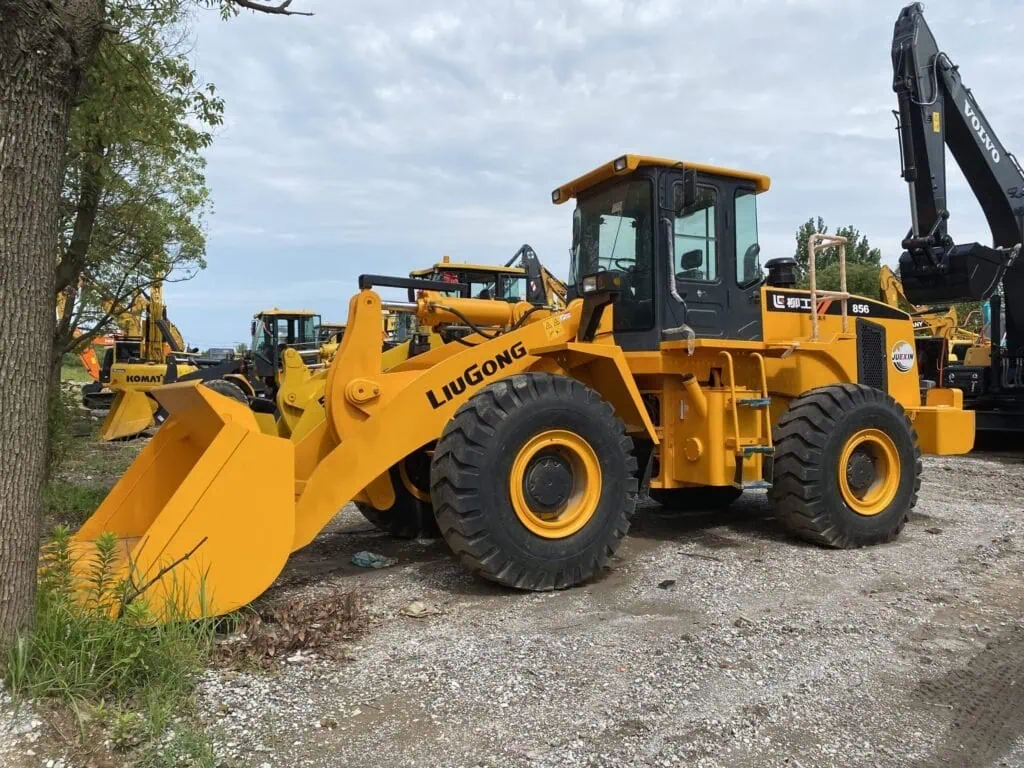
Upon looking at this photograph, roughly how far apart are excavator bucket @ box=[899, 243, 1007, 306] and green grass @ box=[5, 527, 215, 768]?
32.5 ft

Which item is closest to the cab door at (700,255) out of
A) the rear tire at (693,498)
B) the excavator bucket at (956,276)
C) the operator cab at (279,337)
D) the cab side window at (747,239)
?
the cab side window at (747,239)

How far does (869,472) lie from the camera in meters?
5.90

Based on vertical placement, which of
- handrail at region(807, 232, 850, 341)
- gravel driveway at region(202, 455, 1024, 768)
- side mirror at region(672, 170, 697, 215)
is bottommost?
gravel driveway at region(202, 455, 1024, 768)

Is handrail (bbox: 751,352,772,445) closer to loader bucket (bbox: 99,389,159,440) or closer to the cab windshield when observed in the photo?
the cab windshield

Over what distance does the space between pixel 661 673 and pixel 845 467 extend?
2981mm

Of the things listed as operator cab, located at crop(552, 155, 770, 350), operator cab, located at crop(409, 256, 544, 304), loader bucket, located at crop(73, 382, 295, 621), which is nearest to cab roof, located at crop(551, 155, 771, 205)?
operator cab, located at crop(552, 155, 770, 350)

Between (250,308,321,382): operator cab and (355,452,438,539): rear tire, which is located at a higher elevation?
(250,308,321,382): operator cab

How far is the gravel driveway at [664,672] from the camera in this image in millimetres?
2854

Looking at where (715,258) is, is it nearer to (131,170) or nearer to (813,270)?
(813,270)

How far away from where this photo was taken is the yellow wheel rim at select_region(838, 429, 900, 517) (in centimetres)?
576

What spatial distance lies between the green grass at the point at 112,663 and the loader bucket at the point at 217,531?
10 cm

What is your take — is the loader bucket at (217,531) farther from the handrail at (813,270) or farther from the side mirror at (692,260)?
the handrail at (813,270)

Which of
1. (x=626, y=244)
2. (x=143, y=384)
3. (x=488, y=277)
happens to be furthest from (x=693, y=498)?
(x=143, y=384)

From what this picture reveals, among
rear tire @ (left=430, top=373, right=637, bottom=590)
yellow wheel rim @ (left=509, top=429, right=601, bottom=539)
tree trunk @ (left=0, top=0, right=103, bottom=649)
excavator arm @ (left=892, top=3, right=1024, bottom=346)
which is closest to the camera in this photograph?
tree trunk @ (left=0, top=0, right=103, bottom=649)
